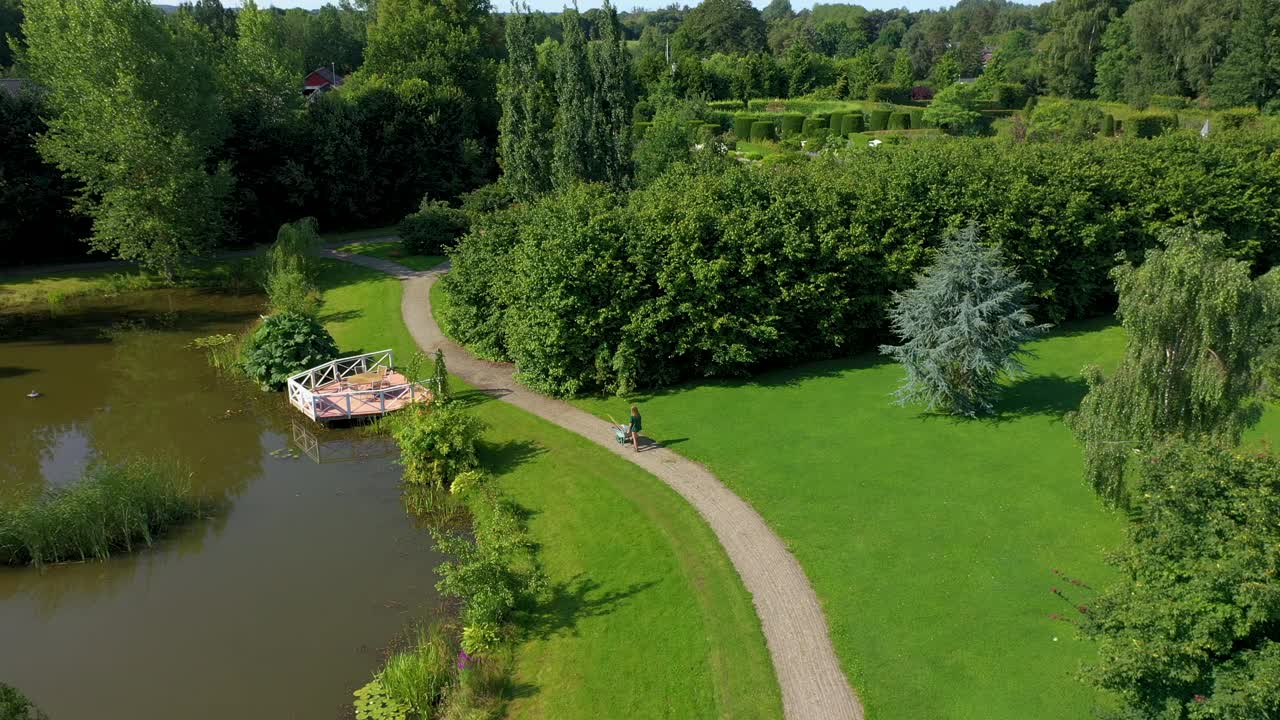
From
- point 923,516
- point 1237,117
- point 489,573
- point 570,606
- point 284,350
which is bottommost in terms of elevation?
point 570,606

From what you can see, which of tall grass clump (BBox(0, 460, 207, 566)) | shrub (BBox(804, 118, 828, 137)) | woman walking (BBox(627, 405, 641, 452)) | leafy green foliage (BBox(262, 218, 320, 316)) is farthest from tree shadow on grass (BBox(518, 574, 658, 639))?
shrub (BBox(804, 118, 828, 137))

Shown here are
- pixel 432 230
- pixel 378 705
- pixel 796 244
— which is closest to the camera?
pixel 378 705

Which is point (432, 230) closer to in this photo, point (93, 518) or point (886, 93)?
point (93, 518)

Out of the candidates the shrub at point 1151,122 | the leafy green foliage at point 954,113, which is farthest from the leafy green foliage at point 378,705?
the shrub at point 1151,122

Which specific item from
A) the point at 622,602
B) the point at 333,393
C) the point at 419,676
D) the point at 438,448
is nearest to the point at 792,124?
the point at 333,393

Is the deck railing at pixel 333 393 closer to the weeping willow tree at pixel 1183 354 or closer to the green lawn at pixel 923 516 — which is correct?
the green lawn at pixel 923 516

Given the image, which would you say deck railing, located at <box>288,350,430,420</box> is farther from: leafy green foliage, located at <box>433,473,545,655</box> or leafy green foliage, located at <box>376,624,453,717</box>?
leafy green foliage, located at <box>376,624,453,717</box>

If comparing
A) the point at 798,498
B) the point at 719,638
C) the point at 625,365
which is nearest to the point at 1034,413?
the point at 798,498
